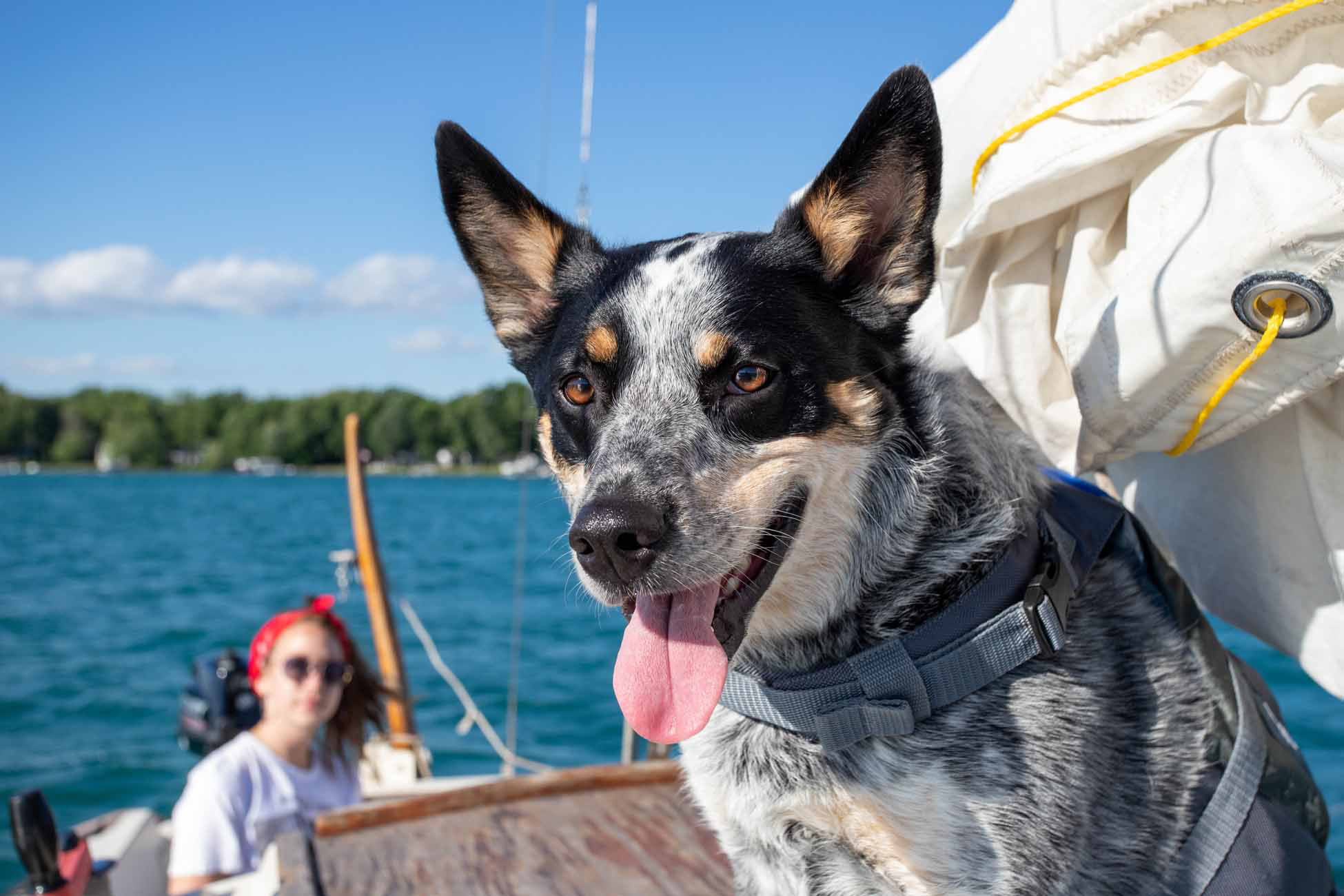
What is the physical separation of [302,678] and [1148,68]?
407cm

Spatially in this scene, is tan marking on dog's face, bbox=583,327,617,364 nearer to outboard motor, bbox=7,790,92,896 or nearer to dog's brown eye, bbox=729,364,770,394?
dog's brown eye, bbox=729,364,770,394

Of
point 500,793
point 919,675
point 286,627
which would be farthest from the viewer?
point 286,627

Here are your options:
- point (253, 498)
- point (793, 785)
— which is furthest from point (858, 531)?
point (253, 498)

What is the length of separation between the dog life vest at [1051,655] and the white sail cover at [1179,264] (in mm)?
153

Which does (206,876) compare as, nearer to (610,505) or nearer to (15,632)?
→ (610,505)

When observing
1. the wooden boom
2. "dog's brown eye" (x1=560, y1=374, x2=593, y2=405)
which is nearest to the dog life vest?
"dog's brown eye" (x1=560, y1=374, x2=593, y2=405)

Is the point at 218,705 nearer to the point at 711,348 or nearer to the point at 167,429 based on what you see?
the point at 711,348

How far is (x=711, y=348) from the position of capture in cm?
188

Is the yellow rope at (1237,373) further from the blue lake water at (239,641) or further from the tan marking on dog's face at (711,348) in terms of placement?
the blue lake water at (239,641)

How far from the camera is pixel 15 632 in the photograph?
21.1m

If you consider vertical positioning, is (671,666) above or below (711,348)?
below

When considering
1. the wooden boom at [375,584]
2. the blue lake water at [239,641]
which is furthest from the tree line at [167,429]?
the wooden boom at [375,584]

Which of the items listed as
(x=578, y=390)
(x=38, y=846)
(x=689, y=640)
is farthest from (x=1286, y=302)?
(x=38, y=846)

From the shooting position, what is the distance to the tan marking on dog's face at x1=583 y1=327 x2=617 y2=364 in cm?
197
